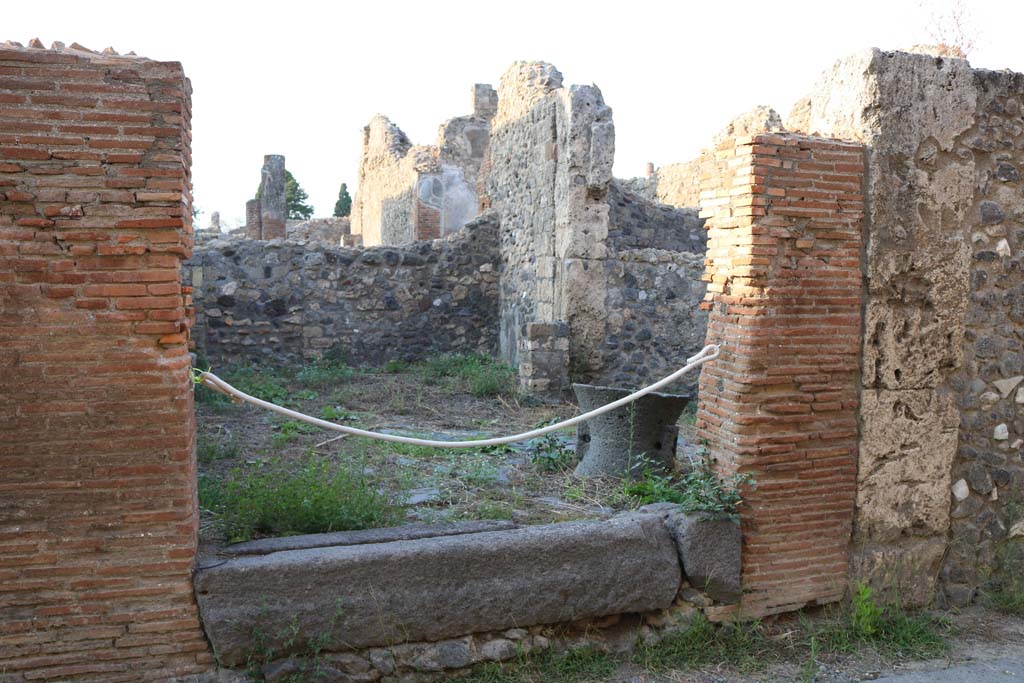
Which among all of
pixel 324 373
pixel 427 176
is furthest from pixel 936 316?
pixel 427 176

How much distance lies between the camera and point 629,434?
508 centimetres

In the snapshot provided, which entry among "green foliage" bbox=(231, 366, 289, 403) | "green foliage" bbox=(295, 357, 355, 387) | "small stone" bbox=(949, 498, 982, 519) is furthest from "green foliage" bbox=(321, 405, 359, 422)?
"small stone" bbox=(949, 498, 982, 519)

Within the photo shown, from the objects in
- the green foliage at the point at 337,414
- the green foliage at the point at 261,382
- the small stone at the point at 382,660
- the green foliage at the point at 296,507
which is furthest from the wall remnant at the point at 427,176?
the small stone at the point at 382,660

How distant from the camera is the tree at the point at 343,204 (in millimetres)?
32938

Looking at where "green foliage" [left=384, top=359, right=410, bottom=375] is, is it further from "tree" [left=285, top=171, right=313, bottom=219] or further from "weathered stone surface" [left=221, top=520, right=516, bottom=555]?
"tree" [left=285, top=171, right=313, bottom=219]

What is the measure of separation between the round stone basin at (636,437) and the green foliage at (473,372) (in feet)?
11.6

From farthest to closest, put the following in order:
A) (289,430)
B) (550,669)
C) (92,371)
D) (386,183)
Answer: (386,183) < (289,430) < (550,669) < (92,371)

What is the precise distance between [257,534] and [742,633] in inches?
95.6

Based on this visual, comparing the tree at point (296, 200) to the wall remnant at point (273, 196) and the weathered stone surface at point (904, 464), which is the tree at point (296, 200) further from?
the weathered stone surface at point (904, 464)

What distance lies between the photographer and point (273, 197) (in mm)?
19734

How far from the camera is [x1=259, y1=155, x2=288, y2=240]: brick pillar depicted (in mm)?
19547

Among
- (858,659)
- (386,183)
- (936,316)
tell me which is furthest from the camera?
(386,183)

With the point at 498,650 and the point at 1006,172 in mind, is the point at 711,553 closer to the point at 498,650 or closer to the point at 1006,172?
the point at 498,650

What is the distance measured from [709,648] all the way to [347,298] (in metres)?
7.57
